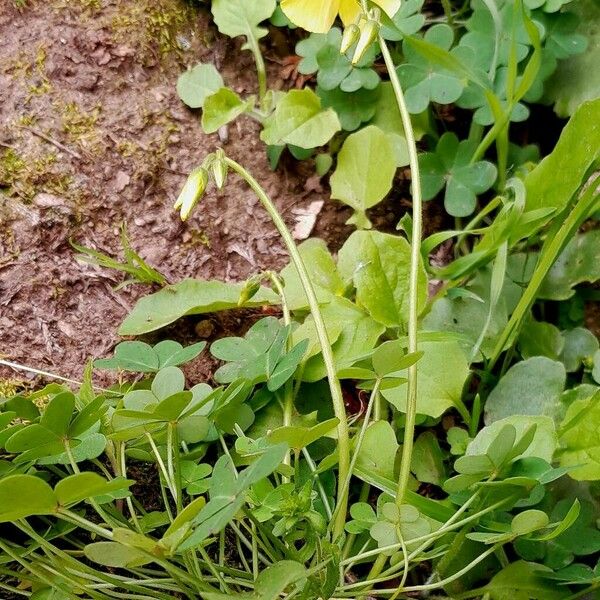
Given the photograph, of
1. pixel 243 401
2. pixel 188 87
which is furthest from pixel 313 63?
pixel 243 401

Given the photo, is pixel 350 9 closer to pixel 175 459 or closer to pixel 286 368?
pixel 286 368

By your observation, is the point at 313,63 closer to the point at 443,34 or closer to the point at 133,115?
the point at 443,34

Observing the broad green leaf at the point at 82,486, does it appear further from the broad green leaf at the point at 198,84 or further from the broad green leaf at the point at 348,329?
the broad green leaf at the point at 198,84

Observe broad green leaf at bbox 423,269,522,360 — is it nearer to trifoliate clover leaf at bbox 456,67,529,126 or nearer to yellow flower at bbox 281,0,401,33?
trifoliate clover leaf at bbox 456,67,529,126

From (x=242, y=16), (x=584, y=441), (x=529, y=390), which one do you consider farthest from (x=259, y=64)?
(x=584, y=441)

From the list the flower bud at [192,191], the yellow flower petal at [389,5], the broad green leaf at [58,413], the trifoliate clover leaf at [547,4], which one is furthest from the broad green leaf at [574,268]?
the broad green leaf at [58,413]

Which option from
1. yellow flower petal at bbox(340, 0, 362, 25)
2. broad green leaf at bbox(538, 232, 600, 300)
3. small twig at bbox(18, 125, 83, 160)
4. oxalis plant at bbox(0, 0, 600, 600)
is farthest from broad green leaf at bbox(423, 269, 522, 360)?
small twig at bbox(18, 125, 83, 160)
